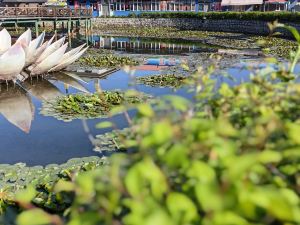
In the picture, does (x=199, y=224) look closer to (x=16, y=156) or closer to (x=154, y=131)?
(x=154, y=131)

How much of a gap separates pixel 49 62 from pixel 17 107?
3650mm

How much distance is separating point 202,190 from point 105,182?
1.35ft

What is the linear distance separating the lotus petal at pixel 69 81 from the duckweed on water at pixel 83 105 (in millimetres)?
1818

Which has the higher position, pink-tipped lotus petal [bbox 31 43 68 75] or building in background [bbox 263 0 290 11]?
building in background [bbox 263 0 290 11]

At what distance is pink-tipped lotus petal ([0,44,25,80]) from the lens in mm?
11148

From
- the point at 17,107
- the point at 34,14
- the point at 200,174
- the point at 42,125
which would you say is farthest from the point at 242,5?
the point at 200,174

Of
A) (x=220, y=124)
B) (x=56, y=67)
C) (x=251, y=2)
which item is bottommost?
(x=56, y=67)

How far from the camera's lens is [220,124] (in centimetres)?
140

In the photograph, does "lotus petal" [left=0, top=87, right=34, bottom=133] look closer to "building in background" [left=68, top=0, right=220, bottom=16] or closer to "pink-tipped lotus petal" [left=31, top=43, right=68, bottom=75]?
"pink-tipped lotus petal" [left=31, top=43, right=68, bottom=75]

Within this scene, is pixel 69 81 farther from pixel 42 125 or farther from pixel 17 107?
pixel 42 125

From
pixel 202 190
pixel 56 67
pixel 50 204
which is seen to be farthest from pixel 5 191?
pixel 56 67

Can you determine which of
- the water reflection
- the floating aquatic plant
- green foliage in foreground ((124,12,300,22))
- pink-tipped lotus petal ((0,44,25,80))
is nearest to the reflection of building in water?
the water reflection

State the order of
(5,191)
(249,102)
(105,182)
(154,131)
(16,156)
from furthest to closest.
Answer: (16,156)
(5,191)
(249,102)
(105,182)
(154,131)

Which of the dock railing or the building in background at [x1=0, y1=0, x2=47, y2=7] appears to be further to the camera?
the building in background at [x1=0, y1=0, x2=47, y2=7]
